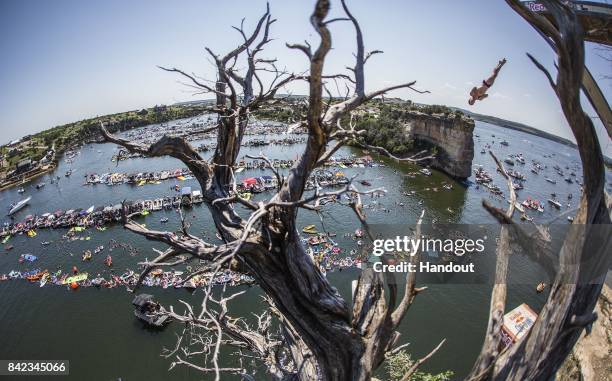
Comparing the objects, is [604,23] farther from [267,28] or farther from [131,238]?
[131,238]

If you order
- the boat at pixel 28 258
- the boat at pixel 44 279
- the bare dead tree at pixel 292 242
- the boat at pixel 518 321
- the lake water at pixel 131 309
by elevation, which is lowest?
the lake water at pixel 131 309

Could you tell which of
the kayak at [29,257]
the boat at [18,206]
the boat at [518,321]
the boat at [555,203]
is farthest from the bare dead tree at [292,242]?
the boat at [18,206]

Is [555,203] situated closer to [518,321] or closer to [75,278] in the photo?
[518,321]

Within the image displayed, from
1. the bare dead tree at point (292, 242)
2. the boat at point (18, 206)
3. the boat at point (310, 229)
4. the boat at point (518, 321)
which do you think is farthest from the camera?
the boat at point (18, 206)

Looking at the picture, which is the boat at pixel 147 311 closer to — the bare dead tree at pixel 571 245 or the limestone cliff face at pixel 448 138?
the bare dead tree at pixel 571 245

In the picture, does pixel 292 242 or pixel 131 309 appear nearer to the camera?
pixel 292 242

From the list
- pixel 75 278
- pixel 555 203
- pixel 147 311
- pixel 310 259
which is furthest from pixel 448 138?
pixel 310 259

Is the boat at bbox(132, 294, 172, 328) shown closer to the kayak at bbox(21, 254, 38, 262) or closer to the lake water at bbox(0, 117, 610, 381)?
the lake water at bbox(0, 117, 610, 381)
